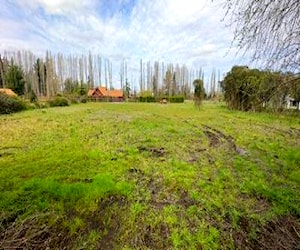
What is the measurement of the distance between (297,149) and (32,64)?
54.4m

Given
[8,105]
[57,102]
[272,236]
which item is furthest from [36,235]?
[57,102]

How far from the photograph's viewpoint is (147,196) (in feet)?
13.3

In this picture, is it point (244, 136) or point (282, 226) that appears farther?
point (244, 136)

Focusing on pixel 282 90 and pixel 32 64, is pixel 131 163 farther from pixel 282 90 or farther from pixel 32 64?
pixel 32 64

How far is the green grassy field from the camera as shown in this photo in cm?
308

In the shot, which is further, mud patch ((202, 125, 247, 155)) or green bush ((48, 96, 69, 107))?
green bush ((48, 96, 69, 107))

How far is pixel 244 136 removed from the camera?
29.1 feet

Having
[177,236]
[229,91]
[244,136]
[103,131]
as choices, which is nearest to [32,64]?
[229,91]

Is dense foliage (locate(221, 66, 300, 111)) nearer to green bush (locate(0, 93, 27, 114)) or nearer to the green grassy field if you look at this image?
the green grassy field

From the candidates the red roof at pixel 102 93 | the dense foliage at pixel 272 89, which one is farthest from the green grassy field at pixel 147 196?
the red roof at pixel 102 93

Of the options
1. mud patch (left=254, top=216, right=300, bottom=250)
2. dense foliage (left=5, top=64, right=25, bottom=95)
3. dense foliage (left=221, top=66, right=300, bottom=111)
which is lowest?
mud patch (left=254, top=216, right=300, bottom=250)

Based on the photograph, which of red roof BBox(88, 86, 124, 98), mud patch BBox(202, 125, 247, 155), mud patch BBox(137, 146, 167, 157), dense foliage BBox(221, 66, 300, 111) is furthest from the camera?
red roof BBox(88, 86, 124, 98)

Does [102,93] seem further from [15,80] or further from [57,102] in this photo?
[57,102]

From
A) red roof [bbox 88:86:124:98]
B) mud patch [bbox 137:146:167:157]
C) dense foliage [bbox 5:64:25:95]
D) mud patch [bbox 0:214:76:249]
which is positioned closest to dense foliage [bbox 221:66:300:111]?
mud patch [bbox 0:214:76:249]
